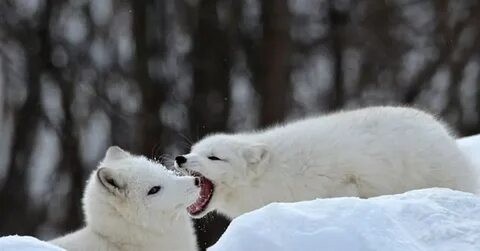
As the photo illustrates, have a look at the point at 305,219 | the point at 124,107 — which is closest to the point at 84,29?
the point at 124,107

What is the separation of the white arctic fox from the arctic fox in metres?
0.79

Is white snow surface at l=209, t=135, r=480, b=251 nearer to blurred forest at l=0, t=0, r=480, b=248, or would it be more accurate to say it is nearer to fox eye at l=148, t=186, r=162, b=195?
fox eye at l=148, t=186, r=162, b=195

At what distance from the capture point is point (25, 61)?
13.6 metres

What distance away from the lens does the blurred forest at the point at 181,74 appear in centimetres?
1318

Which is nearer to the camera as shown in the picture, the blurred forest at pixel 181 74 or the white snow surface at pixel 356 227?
the white snow surface at pixel 356 227

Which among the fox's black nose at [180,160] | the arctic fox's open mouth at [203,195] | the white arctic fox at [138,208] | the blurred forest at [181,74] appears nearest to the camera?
the white arctic fox at [138,208]

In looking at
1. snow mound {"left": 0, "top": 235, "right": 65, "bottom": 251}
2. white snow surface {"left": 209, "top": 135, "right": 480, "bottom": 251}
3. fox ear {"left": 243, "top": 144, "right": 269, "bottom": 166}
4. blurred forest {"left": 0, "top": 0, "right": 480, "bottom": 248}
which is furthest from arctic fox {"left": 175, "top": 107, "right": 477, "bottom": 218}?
blurred forest {"left": 0, "top": 0, "right": 480, "bottom": 248}

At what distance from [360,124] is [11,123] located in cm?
782

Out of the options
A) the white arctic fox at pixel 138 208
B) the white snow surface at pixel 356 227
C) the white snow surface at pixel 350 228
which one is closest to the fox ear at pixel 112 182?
the white arctic fox at pixel 138 208

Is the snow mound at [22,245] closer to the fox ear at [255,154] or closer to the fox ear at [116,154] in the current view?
the fox ear at [116,154]

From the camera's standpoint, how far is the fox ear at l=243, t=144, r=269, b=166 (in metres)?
6.53

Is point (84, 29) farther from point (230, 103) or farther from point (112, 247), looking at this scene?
point (112, 247)

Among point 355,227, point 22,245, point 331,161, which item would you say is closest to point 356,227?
point 355,227

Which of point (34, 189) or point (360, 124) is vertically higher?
point (360, 124)
